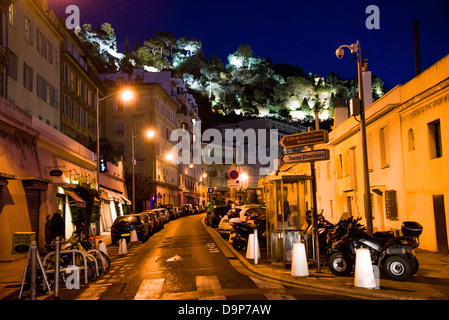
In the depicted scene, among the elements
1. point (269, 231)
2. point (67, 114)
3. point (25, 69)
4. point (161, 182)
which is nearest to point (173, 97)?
point (161, 182)

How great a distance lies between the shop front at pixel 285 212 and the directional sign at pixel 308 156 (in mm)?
1225

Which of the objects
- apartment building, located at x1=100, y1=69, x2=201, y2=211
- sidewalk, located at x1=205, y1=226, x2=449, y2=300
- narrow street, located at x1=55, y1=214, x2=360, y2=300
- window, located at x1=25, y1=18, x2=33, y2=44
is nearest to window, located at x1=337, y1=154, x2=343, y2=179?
sidewalk, located at x1=205, y1=226, x2=449, y2=300

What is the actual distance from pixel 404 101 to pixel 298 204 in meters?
7.76

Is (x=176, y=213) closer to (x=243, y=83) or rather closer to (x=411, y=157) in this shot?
(x=411, y=157)

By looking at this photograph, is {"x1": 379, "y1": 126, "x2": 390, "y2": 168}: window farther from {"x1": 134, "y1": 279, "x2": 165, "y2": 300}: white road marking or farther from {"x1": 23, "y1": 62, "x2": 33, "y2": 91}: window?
{"x1": 23, "y1": 62, "x2": 33, "y2": 91}: window

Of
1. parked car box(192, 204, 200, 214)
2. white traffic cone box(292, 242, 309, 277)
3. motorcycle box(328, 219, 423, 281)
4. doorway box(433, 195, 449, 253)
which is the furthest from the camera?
parked car box(192, 204, 200, 214)

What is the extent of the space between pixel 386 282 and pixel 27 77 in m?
25.9

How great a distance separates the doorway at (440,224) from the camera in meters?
16.3

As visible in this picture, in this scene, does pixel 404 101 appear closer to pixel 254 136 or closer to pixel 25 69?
pixel 25 69

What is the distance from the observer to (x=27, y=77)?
29.4m

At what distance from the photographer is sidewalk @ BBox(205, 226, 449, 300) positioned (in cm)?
919

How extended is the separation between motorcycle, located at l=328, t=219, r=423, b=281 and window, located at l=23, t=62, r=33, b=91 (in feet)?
77.1

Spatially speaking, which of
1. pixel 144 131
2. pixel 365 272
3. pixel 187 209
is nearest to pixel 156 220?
pixel 365 272
